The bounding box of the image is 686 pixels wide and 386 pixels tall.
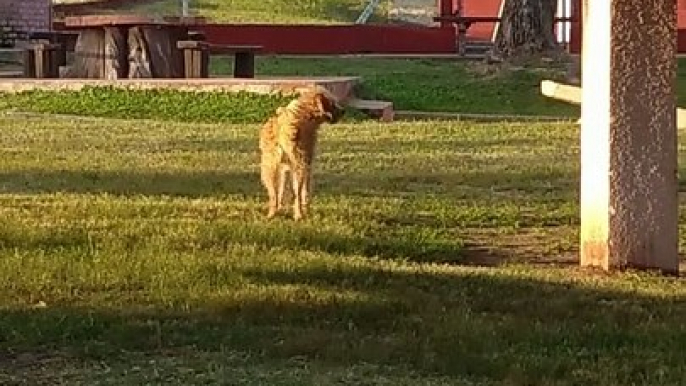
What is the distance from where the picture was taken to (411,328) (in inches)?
255

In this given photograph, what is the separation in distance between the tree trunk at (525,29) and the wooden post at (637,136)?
20.1 m

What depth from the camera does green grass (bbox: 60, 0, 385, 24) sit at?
4166cm

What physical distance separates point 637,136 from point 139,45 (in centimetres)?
1493

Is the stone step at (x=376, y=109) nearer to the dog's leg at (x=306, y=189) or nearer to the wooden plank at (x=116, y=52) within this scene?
the wooden plank at (x=116, y=52)

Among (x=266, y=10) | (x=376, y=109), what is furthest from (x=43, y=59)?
(x=266, y=10)

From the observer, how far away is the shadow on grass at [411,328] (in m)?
5.88

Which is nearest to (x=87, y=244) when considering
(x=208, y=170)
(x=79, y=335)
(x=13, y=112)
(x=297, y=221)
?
(x=297, y=221)

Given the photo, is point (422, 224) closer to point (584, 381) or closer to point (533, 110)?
point (584, 381)

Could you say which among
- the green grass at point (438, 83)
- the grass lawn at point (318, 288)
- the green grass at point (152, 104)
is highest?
the grass lawn at point (318, 288)

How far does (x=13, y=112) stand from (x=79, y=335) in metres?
13.5

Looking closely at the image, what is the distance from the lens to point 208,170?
12.8 meters

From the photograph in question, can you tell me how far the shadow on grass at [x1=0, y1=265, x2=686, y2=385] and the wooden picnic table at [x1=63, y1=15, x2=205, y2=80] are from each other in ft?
49.4

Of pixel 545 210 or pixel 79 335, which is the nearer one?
pixel 79 335

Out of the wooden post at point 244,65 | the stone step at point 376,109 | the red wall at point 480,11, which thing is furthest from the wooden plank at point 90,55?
the red wall at point 480,11
